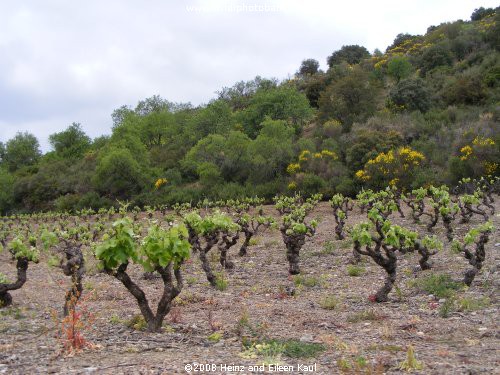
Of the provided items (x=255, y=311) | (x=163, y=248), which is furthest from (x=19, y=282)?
(x=255, y=311)

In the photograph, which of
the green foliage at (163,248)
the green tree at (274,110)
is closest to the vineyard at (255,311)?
the green foliage at (163,248)

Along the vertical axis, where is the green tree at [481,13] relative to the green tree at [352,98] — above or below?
above

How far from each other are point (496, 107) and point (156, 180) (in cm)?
2889

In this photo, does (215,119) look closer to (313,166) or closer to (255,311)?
(313,166)

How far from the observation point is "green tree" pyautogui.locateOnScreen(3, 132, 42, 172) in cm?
7631

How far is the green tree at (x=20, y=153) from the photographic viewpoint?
7631 cm

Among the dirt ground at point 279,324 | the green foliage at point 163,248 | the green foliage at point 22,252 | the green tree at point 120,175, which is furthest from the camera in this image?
the green tree at point 120,175

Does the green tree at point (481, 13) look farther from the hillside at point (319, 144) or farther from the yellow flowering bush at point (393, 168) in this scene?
the yellow flowering bush at point (393, 168)

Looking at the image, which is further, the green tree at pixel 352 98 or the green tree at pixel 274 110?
the green tree at pixel 274 110

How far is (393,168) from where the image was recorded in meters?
30.6

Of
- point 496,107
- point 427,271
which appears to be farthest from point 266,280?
point 496,107

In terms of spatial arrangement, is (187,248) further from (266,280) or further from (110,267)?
(266,280)

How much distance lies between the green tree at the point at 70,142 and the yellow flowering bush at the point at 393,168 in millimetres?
50439

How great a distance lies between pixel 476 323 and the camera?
7.71 m
